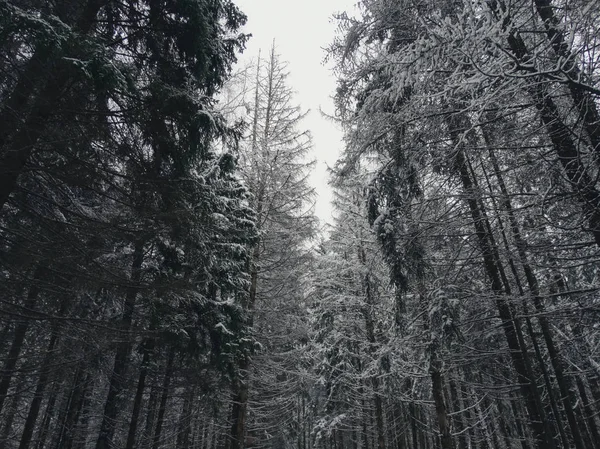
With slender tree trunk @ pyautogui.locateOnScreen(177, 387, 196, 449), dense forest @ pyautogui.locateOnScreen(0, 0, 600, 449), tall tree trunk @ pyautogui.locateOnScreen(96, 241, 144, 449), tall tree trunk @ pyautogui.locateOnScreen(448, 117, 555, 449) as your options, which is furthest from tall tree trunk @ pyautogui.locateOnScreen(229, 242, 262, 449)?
tall tree trunk @ pyautogui.locateOnScreen(448, 117, 555, 449)

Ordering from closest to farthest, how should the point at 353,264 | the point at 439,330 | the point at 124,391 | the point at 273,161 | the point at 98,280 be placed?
the point at 98,280, the point at 439,330, the point at 124,391, the point at 273,161, the point at 353,264

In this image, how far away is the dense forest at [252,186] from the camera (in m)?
3.62

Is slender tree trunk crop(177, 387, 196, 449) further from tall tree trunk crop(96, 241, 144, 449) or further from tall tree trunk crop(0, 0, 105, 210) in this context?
tall tree trunk crop(0, 0, 105, 210)

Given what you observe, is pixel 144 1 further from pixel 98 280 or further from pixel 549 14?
pixel 549 14

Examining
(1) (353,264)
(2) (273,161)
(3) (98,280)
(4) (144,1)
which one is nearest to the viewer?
(3) (98,280)

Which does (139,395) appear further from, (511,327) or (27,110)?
(511,327)

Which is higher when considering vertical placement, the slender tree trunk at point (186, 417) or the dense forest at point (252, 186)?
the dense forest at point (252, 186)

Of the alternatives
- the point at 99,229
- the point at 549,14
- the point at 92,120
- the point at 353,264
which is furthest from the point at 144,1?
the point at 353,264

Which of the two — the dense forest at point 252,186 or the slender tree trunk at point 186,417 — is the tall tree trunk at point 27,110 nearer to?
the dense forest at point 252,186

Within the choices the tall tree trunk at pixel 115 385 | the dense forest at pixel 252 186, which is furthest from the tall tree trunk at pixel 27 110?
the tall tree trunk at pixel 115 385

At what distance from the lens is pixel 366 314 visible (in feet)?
45.4

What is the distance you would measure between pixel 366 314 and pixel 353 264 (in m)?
2.21

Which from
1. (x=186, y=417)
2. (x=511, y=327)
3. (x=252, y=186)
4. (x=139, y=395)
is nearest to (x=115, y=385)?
(x=139, y=395)

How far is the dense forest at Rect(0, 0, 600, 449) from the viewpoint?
142 inches
